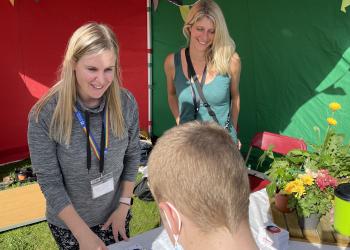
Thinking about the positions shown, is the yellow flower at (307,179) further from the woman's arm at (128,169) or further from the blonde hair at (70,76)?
the blonde hair at (70,76)

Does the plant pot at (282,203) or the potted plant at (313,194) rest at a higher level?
the potted plant at (313,194)

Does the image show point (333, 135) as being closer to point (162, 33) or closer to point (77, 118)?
point (77, 118)

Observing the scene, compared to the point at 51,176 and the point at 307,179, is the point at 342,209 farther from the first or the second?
the point at 51,176

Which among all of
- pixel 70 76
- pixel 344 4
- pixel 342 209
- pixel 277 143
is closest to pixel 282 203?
pixel 342 209

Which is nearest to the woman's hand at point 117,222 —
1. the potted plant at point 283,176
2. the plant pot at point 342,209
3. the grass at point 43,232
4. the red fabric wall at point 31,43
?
the potted plant at point 283,176

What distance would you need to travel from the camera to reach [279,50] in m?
3.98

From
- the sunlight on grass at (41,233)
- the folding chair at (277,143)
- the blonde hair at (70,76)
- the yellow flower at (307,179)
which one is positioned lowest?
the sunlight on grass at (41,233)

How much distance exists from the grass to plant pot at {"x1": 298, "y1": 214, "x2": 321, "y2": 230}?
198 centimetres

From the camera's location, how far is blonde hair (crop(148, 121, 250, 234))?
0.84 metres

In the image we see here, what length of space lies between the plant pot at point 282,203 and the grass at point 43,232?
1.83m

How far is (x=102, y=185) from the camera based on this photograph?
174 cm

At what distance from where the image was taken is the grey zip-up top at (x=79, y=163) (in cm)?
155

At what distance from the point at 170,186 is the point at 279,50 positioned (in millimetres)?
3471

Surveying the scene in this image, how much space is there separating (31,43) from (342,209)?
15.2 ft
